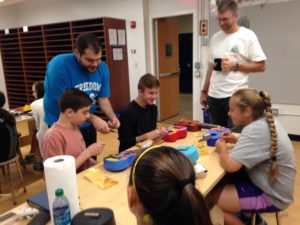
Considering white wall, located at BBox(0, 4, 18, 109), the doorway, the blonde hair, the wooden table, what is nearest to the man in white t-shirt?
the blonde hair


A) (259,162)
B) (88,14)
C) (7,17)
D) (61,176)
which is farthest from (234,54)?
(7,17)

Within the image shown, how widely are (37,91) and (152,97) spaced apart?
5.55 ft

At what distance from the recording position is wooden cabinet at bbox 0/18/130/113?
4.85 meters

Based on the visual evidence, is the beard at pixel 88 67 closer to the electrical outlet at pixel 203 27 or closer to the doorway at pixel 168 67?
the electrical outlet at pixel 203 27

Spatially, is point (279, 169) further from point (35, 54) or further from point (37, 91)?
point (35, 54)

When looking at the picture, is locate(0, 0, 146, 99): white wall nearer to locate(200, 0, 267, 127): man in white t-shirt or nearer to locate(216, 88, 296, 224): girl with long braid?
locate(200, 0, 267, 127): man in white t-shirt

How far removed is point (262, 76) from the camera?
12.7ft

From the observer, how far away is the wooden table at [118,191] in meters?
1.08

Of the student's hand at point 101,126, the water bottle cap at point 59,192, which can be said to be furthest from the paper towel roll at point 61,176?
the student's hand at point 101,126

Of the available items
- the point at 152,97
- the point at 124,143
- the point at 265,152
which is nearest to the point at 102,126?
the point at 124,143

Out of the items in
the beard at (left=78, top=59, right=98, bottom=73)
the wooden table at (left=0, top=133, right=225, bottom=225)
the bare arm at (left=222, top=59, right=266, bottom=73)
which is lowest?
the wooden table at (left=0, top=133, right=225, bottom=225)

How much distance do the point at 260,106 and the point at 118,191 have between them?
2.88 ft

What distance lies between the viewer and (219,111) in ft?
7.70

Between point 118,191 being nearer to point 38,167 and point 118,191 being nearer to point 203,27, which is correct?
point 38,167
